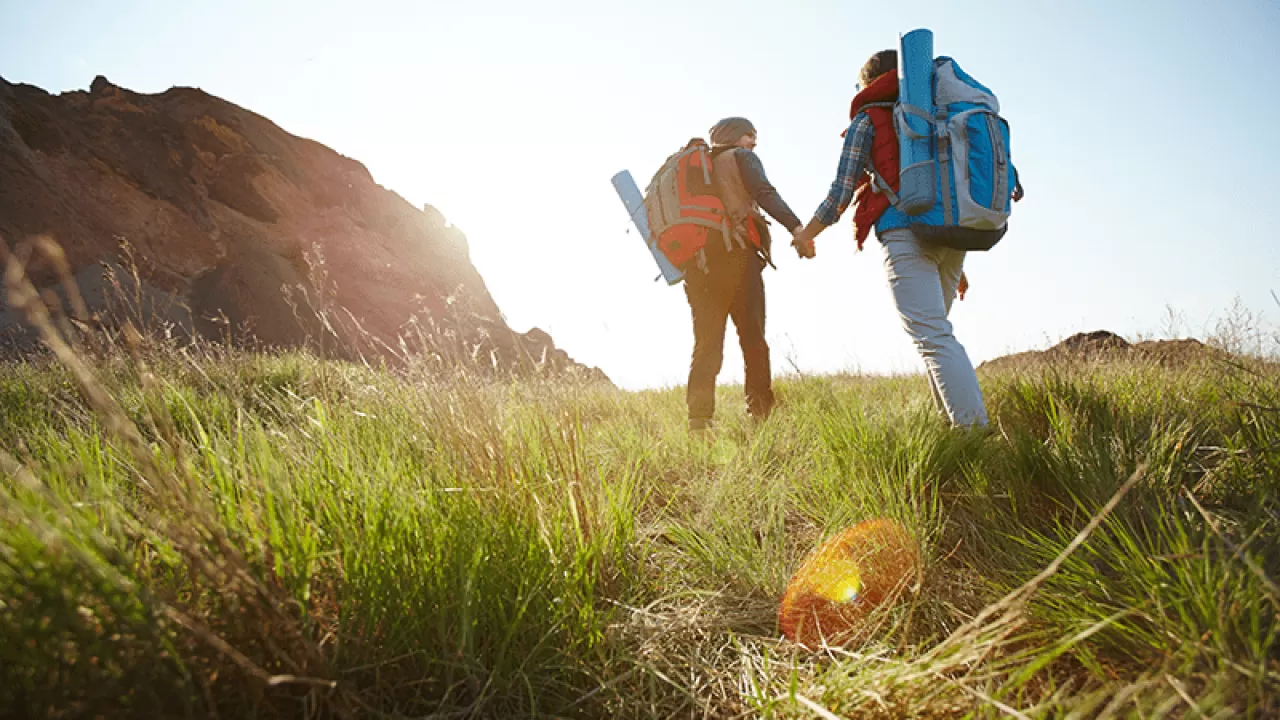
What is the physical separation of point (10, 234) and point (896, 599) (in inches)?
879

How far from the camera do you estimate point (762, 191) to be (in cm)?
353

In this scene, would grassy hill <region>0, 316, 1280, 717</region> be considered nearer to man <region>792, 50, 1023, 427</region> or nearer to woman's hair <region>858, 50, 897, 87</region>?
man <region>792, 50, 1023, 427</region>

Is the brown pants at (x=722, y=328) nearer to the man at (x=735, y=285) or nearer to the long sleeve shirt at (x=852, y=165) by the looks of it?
the man at (x=735, y=285)

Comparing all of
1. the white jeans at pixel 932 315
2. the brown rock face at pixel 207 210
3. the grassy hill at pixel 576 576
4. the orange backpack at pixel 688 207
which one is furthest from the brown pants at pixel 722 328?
the brown rock face at pixel 207 210

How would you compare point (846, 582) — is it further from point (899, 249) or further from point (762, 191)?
point (762, 191)

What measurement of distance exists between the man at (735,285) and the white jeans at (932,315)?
113 centimetres

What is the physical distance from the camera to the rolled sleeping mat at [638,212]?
4.25 metres

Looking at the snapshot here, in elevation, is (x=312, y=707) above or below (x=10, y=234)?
below

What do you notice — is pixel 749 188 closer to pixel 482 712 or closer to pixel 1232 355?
pixel 1232 355

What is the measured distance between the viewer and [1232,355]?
9.89ft

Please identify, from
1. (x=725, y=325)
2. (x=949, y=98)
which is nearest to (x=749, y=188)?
(x=725, y=325)

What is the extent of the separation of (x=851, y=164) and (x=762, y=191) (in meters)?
0.95

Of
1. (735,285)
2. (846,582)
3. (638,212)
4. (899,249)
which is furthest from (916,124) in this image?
(638,212)

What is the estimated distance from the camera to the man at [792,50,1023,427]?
2.35 m
